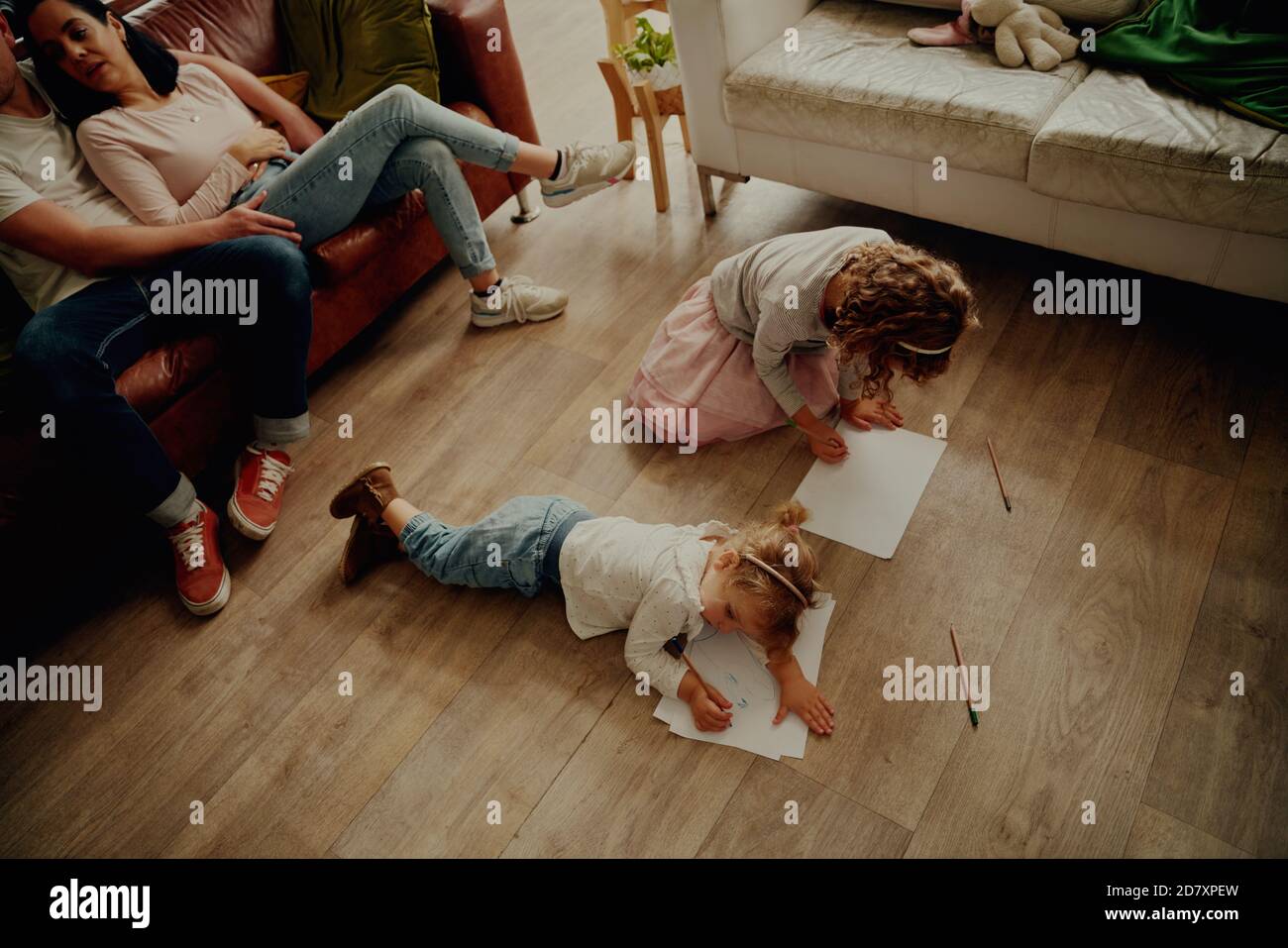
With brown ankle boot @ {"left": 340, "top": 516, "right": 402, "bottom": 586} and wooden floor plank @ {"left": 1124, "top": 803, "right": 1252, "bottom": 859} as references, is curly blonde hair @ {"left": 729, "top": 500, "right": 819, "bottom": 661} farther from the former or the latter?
brown ankle boot @ {"left": 340, "top": 516, "right": 402, "bottom": 586}

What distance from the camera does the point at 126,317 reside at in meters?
1.66

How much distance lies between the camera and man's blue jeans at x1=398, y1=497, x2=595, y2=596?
1.52 m

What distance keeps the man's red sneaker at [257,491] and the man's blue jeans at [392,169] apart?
524 mm

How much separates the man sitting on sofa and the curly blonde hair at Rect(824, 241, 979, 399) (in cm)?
119

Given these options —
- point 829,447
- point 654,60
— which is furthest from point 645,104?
point 829,447

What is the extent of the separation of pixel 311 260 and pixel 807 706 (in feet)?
4.95

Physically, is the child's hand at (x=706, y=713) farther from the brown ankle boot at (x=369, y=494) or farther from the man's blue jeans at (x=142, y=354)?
the man's blue jeans at (x=142, y=354)

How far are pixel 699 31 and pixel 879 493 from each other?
127 centimetres

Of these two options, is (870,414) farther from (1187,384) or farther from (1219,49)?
(1219,49)

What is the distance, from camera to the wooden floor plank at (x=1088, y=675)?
1.25 meters

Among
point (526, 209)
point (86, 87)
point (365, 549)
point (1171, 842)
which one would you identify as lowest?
point (1171, 842)

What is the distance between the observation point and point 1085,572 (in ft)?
4.90

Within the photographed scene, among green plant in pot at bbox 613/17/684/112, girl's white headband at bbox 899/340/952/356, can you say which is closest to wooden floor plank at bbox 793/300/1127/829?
girl's white headband at bbox 899/340/952/356

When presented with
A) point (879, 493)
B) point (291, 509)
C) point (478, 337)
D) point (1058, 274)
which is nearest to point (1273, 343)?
point (1058, 274)
